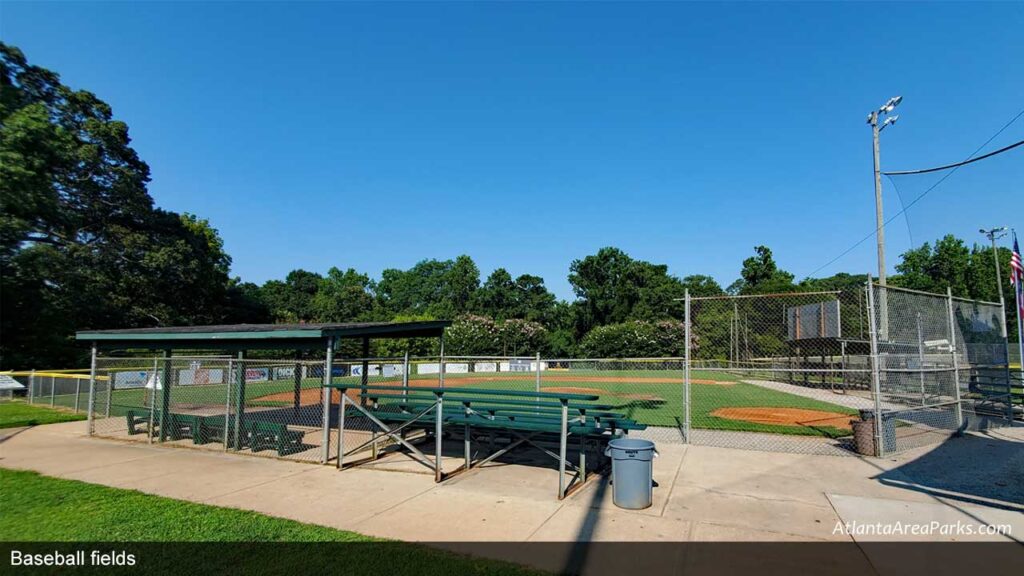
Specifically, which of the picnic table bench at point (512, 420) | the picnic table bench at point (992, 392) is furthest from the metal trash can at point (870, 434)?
the picnic table bench at point (992, 392)

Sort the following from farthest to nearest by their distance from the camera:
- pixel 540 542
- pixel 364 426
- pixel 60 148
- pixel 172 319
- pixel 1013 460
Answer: pixel 172 319 → pixel 60 148 → pixel 364 426 → pixel 1013 460 → pixel 540 542

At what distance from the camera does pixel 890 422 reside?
9625mm

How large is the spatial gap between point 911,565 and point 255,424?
1038 cm

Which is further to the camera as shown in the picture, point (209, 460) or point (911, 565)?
point (209, 460)

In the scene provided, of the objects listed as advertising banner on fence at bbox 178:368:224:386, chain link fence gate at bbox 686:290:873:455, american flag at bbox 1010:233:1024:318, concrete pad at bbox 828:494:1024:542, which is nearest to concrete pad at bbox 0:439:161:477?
chain link fence gate at bbox 686:290:873:455

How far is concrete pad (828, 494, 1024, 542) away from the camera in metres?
5.41

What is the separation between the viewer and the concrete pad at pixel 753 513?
→ 5742mm

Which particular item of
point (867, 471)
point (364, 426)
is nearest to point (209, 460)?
point (364, 426)

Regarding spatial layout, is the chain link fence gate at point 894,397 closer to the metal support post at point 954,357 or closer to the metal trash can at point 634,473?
the metal support post at point 954,357

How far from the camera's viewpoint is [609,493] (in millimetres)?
7070

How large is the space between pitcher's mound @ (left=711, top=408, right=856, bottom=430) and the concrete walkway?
3439 millimetres

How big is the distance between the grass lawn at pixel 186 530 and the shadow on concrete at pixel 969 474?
6.44 metres

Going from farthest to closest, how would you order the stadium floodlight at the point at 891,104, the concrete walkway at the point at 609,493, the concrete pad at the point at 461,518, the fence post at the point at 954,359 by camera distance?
1. the stadium floodlight at the point at 891,104
2. the fence post at the point at 954,359
3. the concrete walkway at the point at 609,493
4. the concrete pad at the point at 461,518

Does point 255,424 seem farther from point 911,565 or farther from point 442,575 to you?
point 911,565
